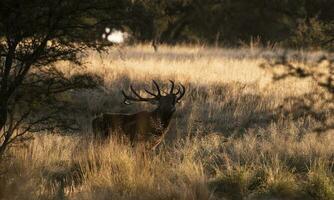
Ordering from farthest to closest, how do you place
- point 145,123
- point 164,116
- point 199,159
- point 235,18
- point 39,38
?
point 235,18 < point 145,123 < point 164,116 < point 199,159 < point 39,38

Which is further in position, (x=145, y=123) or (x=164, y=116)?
(x=145, y=123)

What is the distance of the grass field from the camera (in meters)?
9.37

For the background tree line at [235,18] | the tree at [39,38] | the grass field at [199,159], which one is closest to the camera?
the tree at [39,38]

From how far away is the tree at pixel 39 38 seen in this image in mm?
9039

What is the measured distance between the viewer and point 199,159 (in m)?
10.3

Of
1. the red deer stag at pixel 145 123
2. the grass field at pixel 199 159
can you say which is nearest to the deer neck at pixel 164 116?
the red deer stag at pixel 145 123

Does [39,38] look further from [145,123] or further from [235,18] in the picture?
[235,18]

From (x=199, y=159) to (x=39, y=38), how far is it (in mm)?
2824

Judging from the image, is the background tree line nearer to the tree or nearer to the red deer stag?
the red deer stag

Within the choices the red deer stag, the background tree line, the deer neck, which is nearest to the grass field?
the red deer stag

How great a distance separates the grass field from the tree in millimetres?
804

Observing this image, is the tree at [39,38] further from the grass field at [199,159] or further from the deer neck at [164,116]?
the deer neck at [164,116]

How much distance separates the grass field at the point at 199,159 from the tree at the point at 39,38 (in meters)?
0.80

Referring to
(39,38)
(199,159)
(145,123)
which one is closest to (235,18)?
(145,123)
